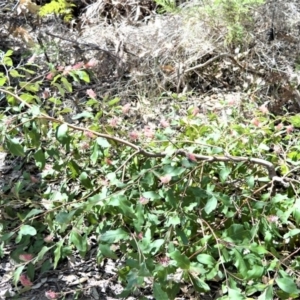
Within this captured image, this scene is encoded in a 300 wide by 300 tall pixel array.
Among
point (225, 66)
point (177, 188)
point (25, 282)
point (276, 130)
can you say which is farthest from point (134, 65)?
point (25, 282)

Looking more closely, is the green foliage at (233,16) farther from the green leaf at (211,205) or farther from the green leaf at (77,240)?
the green leaf at (77,240)

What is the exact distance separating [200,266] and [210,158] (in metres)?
0.52

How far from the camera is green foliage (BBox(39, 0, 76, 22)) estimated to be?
3.88m

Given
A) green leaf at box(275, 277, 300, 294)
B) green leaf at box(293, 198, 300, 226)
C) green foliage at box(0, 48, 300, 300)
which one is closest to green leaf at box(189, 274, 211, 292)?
green foliage at box(0, 48, 300, 300)

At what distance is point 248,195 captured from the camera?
7.96 feet

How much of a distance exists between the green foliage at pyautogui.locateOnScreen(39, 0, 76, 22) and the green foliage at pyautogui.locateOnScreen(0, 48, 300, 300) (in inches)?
53.3

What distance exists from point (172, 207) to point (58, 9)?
237cm

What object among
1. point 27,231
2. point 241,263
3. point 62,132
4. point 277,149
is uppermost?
point 62,132

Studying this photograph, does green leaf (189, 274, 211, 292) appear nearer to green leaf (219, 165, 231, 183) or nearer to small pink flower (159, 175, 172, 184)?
small pink flower (159, 175, 172, 184)

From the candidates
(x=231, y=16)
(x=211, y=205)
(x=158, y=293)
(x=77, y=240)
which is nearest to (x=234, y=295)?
(x=158, y=293)

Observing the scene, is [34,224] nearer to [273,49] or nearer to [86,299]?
[86,299]

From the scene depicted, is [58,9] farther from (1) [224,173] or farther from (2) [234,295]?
(2) [234,295]

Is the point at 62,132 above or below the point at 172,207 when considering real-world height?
above

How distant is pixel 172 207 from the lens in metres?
2.29
